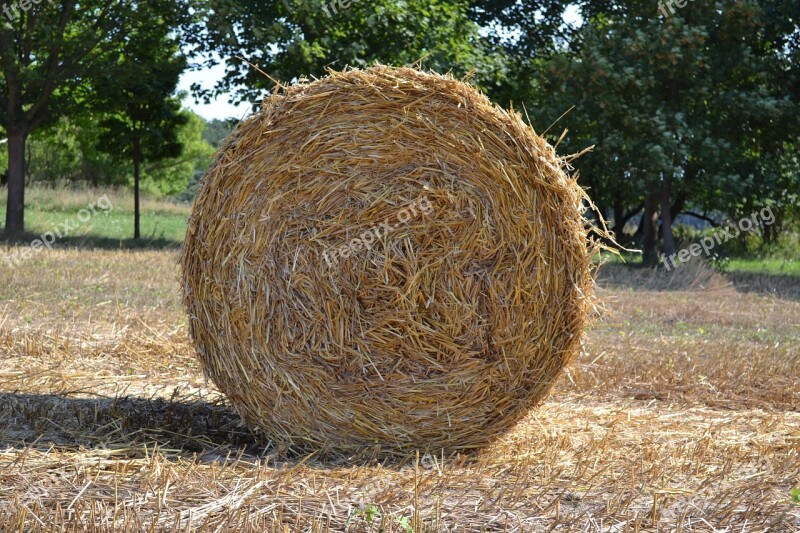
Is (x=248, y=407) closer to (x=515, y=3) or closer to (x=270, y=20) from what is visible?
(x=270, y=20)

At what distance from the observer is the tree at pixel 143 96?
18609 mm

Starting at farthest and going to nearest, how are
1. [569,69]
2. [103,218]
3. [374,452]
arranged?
[103,218], [569,69], [374,452]

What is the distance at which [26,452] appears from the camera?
153 inches

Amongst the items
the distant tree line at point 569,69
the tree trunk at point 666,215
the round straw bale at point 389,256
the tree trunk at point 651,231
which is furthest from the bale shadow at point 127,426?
the tree trunk at point 651,231

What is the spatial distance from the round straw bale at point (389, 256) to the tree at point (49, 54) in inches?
559

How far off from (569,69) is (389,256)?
12809mm

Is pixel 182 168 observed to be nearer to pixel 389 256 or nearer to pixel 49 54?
pixel 49 54

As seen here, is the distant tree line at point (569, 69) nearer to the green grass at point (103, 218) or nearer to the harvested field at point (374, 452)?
the green grass at point (103, 218)

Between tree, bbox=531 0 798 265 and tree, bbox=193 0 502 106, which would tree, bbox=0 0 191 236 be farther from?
tree, bbox=531 0 798 265

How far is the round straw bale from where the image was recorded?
459 cm

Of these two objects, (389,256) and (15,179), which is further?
(15,179)

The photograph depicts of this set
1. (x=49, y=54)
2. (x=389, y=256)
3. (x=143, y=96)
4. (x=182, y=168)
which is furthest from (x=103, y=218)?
(x=182, y=168)

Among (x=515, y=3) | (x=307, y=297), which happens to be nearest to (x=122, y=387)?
(x=307, y=297)

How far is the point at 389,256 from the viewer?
4.55m
